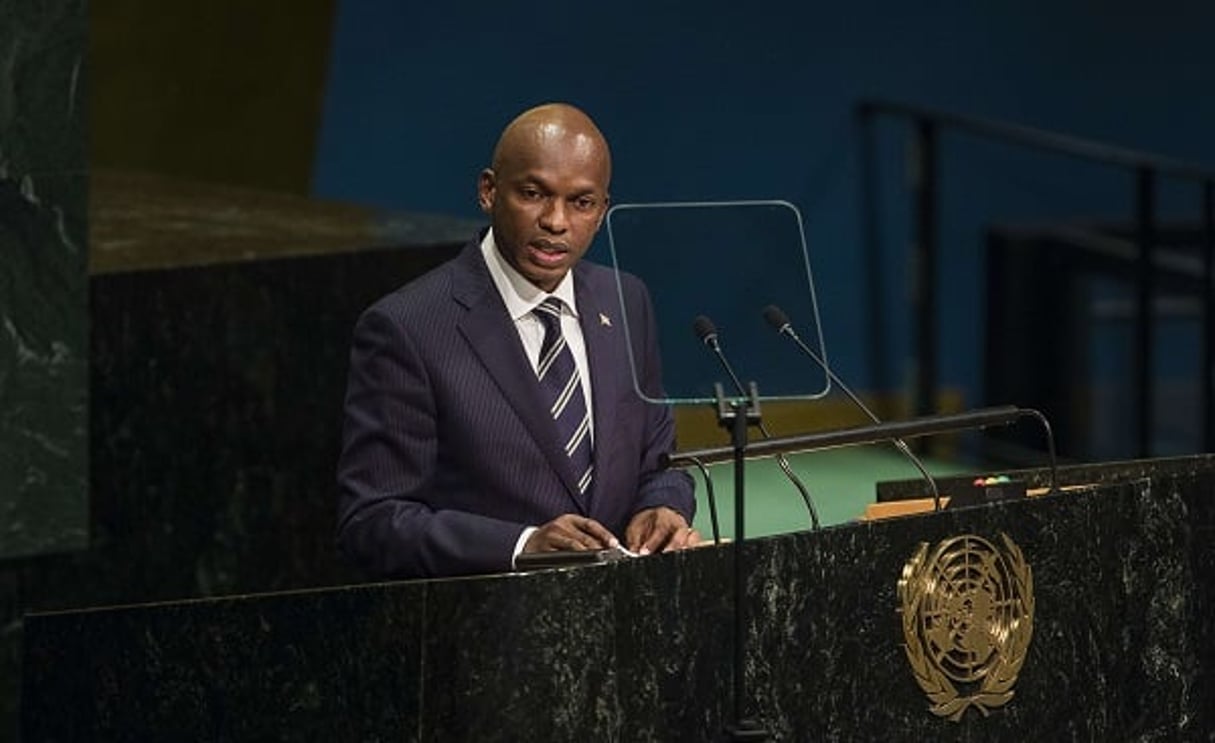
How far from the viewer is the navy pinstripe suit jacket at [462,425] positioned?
4898mm

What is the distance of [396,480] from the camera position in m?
4.91

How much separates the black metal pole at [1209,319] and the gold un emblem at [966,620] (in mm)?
4391

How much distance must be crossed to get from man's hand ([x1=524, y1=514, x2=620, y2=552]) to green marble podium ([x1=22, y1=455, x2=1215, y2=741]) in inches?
5.4

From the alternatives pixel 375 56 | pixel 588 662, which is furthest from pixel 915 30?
pixel 588 662

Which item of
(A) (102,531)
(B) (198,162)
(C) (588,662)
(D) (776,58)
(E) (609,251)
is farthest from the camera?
(D) (776,58)

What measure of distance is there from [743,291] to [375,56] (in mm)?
4839

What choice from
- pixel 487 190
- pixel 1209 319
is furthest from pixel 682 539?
pixel 1209 319

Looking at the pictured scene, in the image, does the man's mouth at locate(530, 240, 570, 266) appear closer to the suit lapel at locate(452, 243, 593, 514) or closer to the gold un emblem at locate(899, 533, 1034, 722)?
the suit lapel at locate(452, 243, 593, 514)

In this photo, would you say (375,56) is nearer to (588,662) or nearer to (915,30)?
(915,30)

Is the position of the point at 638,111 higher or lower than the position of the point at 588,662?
higher

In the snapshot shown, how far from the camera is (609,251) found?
4.84 metres

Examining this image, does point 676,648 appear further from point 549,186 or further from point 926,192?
point 926,192

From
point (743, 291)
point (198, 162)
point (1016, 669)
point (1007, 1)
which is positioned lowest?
point (1016, 669)

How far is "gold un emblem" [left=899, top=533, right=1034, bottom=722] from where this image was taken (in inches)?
187
